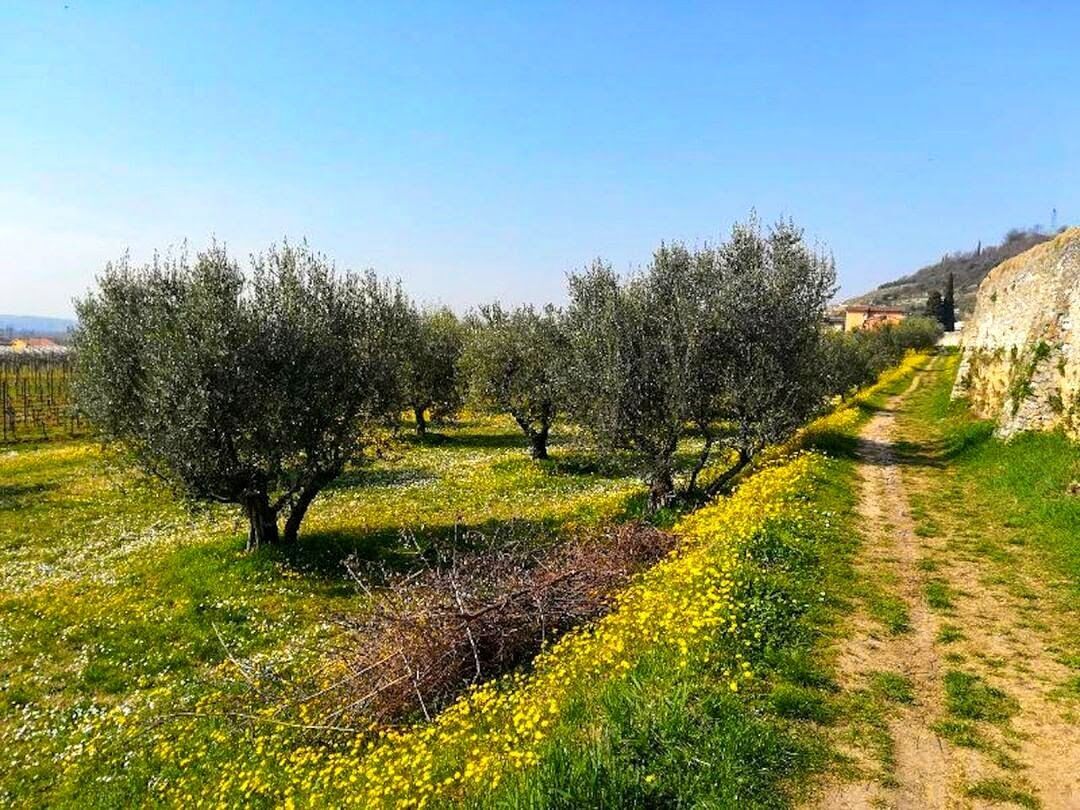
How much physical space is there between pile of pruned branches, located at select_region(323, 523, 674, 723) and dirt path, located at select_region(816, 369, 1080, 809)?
17.3 feet

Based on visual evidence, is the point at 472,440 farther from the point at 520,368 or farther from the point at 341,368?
the point at 341,368

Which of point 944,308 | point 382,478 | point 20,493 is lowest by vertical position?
point 20,493

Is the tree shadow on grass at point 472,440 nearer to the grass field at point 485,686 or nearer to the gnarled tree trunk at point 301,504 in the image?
the grass field at point 485,686

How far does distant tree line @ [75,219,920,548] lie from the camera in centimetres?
2036

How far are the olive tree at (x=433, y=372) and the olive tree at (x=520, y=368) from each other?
17.8 ft

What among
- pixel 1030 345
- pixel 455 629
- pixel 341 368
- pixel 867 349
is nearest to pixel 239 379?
pixel 341 368

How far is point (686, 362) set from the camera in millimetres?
21484

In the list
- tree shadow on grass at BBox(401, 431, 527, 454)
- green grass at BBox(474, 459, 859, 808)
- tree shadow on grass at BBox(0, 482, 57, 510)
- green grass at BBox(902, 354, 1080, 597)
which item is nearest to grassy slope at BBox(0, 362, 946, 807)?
green grass at BBox(474, 459, 859, 808)

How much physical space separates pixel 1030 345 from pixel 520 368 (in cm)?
2400

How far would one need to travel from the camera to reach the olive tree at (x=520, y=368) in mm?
38875

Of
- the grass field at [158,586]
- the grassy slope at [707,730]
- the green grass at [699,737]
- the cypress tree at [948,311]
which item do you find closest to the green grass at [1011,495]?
the grassy slope at [707,730]

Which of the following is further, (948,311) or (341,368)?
(948,311)

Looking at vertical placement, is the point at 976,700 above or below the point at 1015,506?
below

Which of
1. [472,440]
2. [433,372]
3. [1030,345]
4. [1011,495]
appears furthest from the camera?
[472,440]
